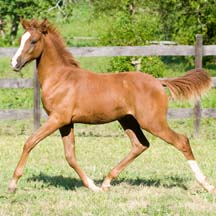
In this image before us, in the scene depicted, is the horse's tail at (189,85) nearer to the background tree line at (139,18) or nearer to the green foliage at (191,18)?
the background tree line at (139,18)

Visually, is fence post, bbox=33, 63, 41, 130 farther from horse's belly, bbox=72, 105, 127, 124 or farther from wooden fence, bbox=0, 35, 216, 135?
horse's belly, bbox=72, 105, 127, 124

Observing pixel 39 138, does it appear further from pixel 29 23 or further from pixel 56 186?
pixel 29 23

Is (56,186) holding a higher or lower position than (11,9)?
higher

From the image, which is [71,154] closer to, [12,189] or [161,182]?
[12,189]

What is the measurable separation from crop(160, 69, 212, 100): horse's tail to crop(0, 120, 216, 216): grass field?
1.10 m

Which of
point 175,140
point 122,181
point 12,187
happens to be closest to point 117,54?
point 122,181

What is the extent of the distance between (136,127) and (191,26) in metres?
15.1

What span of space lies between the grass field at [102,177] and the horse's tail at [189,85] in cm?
110

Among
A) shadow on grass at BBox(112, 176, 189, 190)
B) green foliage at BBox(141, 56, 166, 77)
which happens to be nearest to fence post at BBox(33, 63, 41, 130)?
green foliage at BBox(141, 56, 166, 77)

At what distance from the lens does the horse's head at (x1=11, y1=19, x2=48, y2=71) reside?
7.62m

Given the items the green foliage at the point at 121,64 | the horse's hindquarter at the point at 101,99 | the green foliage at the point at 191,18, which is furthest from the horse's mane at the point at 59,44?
the green foliage at the point at 191,18

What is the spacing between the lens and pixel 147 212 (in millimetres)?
6648

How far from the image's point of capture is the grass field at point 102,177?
6.85 meters

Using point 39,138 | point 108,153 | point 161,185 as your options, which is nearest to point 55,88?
point 39,138
